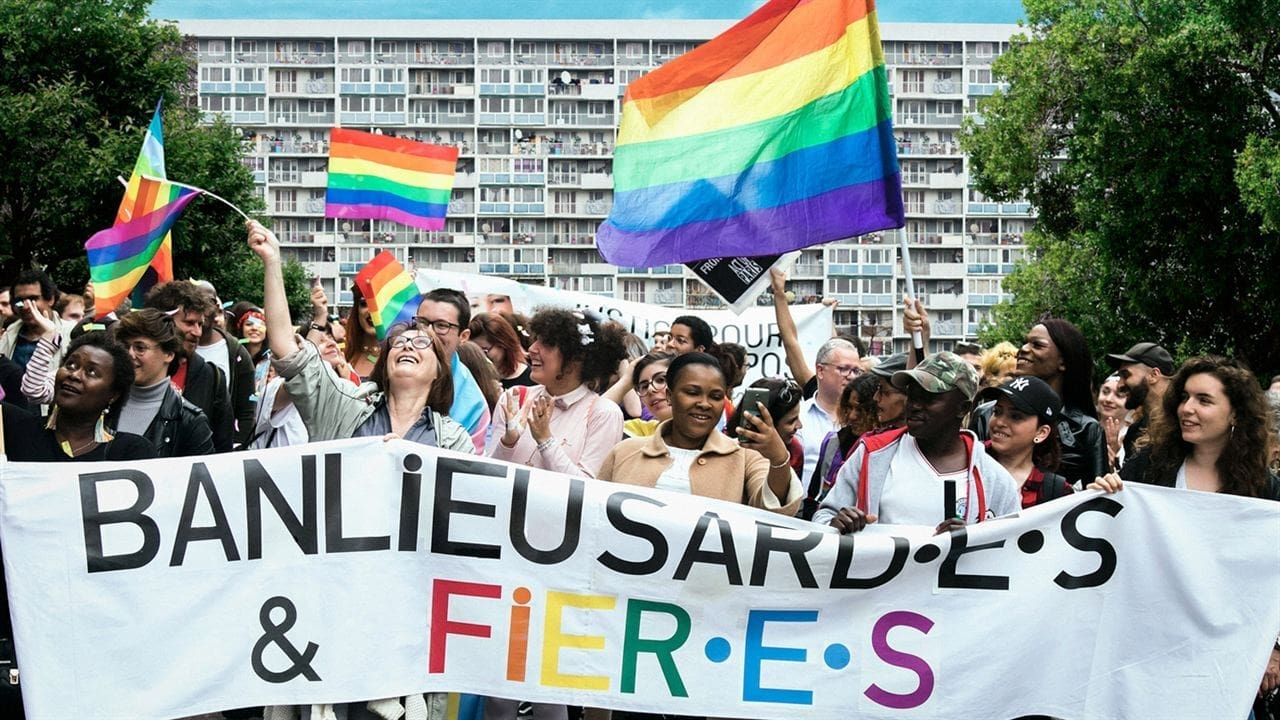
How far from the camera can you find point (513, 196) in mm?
108875

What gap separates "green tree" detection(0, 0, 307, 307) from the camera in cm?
3150

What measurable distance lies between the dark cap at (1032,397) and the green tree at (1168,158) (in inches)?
781

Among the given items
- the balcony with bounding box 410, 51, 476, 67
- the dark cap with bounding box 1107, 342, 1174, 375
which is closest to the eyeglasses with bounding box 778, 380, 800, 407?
the dark cap with bounding box 1107, 342, 1174, 375

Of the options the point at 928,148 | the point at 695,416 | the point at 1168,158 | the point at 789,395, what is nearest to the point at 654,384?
the point at 789,395

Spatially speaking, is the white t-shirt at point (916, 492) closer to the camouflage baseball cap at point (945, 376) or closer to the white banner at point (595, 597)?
the white banner at point (595, 597)

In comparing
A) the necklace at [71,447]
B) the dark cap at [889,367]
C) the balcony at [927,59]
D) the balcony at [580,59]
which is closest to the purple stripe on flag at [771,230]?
the dark cap at [889,367]

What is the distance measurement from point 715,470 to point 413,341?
125cm

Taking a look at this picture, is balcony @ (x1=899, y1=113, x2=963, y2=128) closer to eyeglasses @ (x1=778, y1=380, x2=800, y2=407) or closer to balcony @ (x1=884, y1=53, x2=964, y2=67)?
balcony @ (x1=884, y1=53, x2=964, y2=67)

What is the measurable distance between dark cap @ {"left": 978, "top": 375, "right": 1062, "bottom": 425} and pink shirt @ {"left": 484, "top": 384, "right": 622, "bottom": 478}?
1.60 m

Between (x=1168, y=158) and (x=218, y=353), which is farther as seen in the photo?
(x=1168, y=158)

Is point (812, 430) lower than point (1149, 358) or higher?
lower

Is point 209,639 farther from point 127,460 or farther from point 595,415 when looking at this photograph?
point 595,415

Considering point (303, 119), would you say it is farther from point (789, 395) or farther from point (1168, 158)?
point (789, 395)

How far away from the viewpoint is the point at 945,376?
5.61 m
